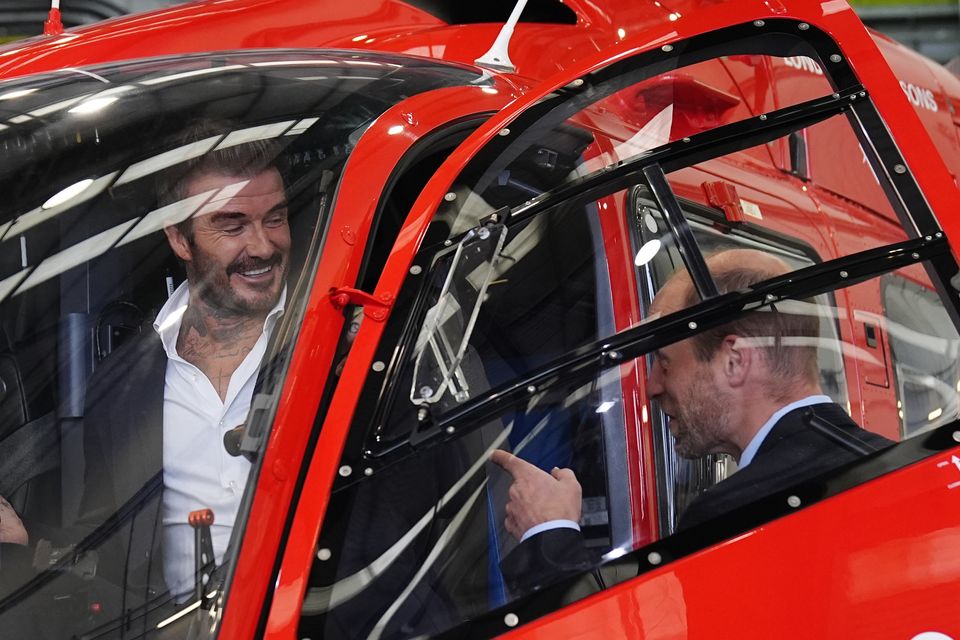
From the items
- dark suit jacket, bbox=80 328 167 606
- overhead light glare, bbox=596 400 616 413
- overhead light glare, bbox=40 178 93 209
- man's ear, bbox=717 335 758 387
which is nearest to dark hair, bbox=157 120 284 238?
overhead light glare, bbox=40 178 93 209

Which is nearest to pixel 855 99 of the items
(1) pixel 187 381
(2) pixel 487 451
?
(2) pixel 487 451

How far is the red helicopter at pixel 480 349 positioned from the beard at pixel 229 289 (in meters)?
0.01

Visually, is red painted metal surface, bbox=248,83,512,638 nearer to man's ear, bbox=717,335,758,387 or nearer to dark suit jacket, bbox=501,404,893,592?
dark suit jacket, bbox=501,404,893,592

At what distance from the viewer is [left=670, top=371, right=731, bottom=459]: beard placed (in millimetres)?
1507

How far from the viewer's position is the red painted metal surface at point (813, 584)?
127 centimetres

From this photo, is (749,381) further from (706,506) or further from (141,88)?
(141,88)

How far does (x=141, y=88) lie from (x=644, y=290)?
3.20 ft

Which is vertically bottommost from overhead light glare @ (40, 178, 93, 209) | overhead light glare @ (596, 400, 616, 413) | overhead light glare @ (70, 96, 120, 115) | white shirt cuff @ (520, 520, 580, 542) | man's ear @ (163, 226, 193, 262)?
white shirt cuff @ (520, 520, 580, 542)

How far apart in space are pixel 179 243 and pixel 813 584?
Answer: 1059 millimetres

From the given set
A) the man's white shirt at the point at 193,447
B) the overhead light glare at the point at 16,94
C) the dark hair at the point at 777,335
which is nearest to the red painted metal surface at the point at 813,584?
the dark hair at the point at 777,335

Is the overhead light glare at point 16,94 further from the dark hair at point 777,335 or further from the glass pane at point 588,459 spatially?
the dark hair at point 777,335

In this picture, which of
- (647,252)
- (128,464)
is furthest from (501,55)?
(128,464)

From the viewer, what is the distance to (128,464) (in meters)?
1.48

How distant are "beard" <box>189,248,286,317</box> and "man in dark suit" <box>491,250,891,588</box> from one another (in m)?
0.46
